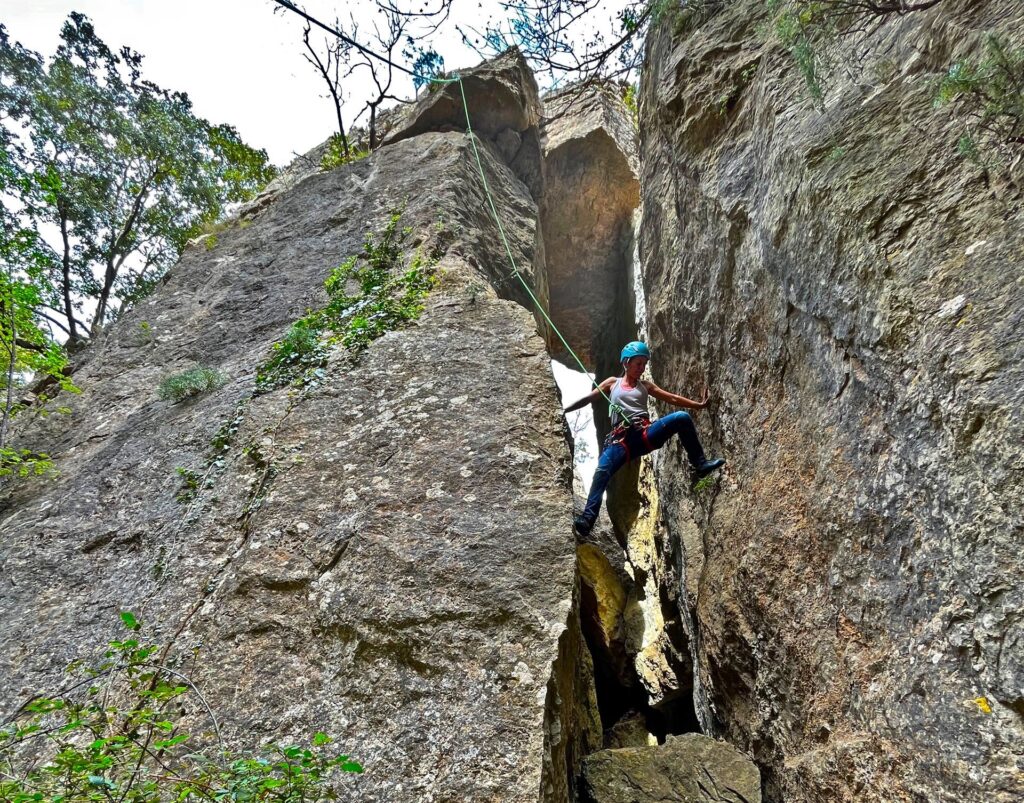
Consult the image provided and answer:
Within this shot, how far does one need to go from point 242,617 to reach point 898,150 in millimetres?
4820

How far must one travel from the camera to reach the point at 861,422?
339 cm

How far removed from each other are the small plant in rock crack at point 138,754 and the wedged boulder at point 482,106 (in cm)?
939

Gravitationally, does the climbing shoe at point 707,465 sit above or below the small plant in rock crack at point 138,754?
above

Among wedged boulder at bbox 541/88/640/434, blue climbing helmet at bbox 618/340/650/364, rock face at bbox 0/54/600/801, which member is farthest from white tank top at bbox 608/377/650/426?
wedged boulder at bbox 541/88/640/434

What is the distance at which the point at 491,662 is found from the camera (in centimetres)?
339

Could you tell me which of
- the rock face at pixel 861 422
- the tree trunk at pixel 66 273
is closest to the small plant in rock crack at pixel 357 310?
the rock face at pixel 861 422

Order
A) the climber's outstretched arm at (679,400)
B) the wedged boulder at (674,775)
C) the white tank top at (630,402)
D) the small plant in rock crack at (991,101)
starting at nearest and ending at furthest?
the small plant in rock crack at (991,101) < the wedged boulder at (674,775) < the climber's outstretched arm at (679,400) < the white tank top at (630,402)

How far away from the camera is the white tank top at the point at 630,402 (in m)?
5.90

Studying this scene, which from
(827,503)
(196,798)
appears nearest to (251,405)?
(196,798)

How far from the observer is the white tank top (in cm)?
590

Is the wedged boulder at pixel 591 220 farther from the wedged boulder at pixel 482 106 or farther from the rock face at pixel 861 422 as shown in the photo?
the rock face at pixel 861 422

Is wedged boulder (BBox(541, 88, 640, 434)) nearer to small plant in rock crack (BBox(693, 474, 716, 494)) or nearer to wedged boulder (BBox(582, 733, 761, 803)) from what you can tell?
small plant in rock crack (BBox(693, 474, 716, 494))

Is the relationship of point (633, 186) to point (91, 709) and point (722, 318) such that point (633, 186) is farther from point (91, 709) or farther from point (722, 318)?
point (91, 709)

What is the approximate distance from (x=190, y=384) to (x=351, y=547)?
312cm
